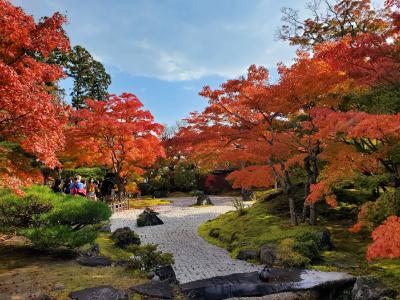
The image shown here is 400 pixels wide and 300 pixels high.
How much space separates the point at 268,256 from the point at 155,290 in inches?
152

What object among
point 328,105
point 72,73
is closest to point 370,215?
point 328,105

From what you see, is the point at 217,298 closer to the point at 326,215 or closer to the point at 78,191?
the point at 326,215

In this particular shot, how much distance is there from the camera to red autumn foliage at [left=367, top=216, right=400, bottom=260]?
15.5 feet

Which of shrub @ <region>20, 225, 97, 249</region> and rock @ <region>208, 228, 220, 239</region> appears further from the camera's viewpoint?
rock @ <region>208, 228, 220, 239</region>

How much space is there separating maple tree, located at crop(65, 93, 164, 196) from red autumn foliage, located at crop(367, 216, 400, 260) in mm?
16045

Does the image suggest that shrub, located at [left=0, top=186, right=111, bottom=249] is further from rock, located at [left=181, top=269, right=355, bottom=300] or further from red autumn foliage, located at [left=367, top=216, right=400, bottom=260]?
red autumn foliage, located at [left=367, top=216, right=400, bottom=260]

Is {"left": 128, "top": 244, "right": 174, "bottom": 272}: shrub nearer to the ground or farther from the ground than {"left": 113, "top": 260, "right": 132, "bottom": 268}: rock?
farther from the ground

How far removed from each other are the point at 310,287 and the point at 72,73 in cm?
3649

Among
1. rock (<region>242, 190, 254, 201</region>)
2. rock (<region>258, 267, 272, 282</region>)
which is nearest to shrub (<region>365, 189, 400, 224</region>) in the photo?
rock (<region>258, 267, 272, 282</region>)

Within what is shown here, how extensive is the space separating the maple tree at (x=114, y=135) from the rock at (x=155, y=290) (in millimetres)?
13668

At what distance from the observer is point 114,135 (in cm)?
2030

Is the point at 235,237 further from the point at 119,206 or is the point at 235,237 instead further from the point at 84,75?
the point at 84,75

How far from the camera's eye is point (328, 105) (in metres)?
10.8

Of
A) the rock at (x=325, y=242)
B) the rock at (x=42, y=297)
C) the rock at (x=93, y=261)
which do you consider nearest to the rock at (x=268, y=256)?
the rock at (x=325, y=242)
